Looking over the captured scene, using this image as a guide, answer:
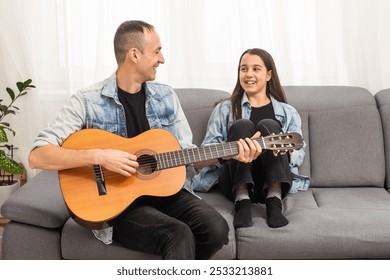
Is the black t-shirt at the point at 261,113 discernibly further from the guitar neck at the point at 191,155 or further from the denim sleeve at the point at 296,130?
the guitar neck at the point at 191,155

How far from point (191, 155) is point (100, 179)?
33 cm

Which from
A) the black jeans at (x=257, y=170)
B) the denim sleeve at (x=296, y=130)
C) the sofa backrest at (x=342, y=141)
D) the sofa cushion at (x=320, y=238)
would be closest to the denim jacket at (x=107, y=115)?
the black jeans at (x=257, y=170)

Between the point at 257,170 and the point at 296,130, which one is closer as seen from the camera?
the point at 257,170

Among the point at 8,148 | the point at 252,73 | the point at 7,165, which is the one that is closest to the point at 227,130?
the point at 252,73

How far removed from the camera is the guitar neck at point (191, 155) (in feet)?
7.14

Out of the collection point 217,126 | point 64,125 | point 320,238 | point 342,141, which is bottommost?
point 320,238

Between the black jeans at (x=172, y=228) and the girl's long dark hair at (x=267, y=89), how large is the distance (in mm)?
632

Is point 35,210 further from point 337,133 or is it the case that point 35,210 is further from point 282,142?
point 337,133

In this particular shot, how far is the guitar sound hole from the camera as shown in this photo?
219 centimetres

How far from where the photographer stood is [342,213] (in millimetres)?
2348

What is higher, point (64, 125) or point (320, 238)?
point (64, 125)

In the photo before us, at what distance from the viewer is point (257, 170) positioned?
8.32ft

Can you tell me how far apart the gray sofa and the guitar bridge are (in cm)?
23

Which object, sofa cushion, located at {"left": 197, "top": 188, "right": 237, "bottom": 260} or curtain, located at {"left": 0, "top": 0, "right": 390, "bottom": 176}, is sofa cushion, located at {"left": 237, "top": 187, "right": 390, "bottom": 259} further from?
curtain, located at {"left": 0, "top": 0, "right": 390, "bottom": 176}
